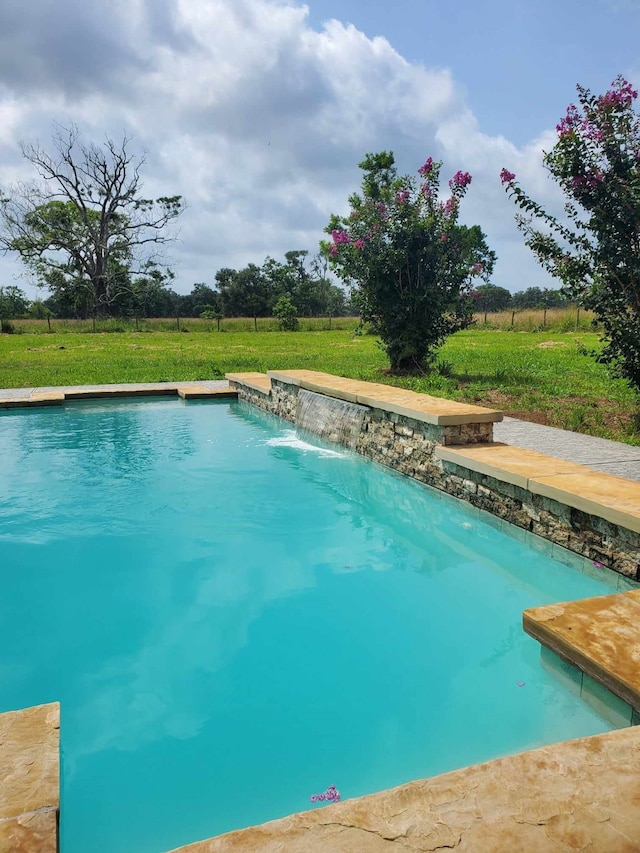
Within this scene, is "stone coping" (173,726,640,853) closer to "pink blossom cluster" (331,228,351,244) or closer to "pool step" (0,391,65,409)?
"pool step" (0,391,65,409)

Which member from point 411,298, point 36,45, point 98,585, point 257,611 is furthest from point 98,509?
point 411,298

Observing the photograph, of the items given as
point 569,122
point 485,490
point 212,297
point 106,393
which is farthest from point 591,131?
point 212,297

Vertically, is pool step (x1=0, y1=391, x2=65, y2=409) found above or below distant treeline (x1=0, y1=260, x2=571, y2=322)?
below

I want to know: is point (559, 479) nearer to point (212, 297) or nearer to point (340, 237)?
point (340, 237)

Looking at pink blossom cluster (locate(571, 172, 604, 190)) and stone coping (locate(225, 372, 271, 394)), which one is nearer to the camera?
pink blossom cluster (locate(571, 172, 604, 190))

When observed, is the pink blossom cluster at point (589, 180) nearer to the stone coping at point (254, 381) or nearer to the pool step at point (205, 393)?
the stone coping at point (254, 381)

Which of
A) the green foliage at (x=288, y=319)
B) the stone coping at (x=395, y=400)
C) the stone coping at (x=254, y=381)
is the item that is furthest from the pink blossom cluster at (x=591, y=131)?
the green foliage at (x=288, y=319)

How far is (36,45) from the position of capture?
25.6 ft

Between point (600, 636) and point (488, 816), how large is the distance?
3.80 ft

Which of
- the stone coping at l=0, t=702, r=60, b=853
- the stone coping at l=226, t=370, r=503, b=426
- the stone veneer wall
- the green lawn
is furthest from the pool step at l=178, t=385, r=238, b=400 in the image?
the stone coping at l=0, t=702, r=60, b=853

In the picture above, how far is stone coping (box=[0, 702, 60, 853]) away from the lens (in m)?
1.52

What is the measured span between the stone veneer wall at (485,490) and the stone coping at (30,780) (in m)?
3.08

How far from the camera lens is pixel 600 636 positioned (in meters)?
2.40

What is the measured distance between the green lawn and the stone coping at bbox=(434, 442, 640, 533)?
6.31ft
